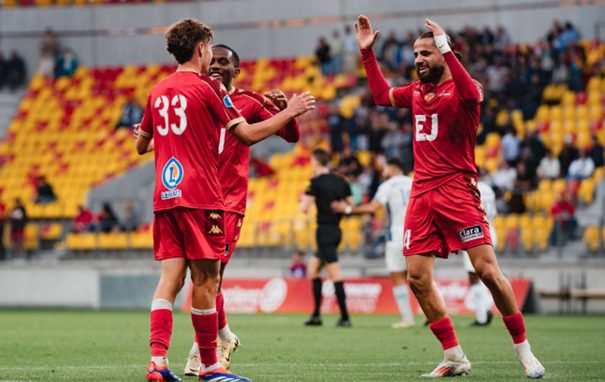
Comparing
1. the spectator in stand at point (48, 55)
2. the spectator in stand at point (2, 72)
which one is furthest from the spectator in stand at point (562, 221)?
the spectator in stand at point (2, 72)

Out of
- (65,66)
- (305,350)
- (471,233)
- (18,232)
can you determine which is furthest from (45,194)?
(471,233)

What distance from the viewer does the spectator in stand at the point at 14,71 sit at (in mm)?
38031

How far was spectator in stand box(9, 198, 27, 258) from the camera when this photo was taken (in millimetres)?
28891

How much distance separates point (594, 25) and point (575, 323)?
14.4 m

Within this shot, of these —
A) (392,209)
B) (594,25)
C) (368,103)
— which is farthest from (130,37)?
(392,209)

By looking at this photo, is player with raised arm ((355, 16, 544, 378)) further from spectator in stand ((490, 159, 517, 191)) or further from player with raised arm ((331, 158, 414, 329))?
spectator in stand ((490, 159, 517, 191))

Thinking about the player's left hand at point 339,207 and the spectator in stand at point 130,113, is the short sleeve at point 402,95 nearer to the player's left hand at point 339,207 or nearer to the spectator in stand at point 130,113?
the player's left hand at point 339,207

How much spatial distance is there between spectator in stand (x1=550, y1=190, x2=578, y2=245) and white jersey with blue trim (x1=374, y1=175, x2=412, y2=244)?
651cm

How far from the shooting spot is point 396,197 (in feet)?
A: 58.4

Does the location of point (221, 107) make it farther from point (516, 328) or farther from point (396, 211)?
point (396, 211)

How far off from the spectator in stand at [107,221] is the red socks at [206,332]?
2035cm

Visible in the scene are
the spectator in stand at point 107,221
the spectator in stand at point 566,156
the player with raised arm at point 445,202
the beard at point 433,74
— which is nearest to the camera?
the player with raised arm at point 445,202

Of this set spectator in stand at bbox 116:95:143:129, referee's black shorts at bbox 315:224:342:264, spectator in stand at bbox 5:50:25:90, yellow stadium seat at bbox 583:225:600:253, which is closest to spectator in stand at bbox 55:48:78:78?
spectator in stand at bbox 5:50:25:90

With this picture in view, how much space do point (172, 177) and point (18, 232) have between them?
2167 cm
